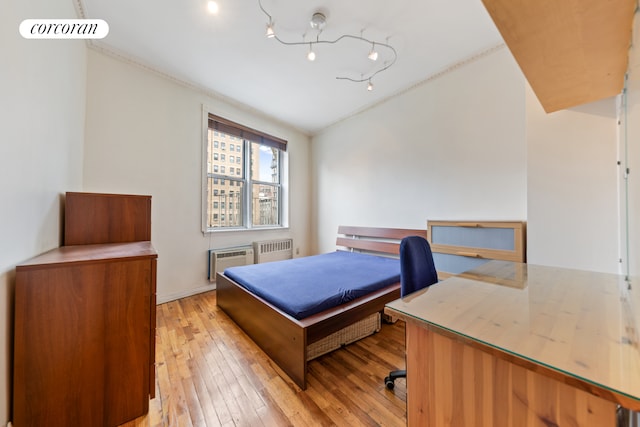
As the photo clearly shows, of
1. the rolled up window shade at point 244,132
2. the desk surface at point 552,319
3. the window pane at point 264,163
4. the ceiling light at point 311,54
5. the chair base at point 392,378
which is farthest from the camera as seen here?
the window pane at point 264,163

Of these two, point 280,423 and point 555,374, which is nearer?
point 555,374

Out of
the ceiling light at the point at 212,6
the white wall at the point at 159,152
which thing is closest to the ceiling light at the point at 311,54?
the ceiling light at the point at 212,6

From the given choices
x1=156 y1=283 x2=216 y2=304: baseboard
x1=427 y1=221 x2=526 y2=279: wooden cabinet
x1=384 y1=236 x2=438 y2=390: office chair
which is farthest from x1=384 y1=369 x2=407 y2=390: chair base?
x1=156 y1=283 x2=216 y2=304: baseboard

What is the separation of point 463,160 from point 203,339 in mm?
3483

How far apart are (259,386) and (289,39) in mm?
3151

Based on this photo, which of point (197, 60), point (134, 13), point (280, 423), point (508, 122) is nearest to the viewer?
point (280, 423)

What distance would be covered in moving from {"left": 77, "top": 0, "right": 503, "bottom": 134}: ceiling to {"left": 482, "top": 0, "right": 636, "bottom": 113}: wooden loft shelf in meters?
1.29

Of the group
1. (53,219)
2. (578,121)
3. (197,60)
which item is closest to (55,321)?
(53,219)

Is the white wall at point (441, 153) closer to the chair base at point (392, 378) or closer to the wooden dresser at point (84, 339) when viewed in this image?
the chair base at point (392, 378)

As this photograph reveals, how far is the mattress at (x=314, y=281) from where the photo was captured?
180 centimetres

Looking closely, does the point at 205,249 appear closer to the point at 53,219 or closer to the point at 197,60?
the point at 53,219

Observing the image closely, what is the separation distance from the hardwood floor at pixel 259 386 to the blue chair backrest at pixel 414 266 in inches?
29.7

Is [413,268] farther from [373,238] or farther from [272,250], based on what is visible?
[272,250]

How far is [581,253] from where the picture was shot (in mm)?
1593
